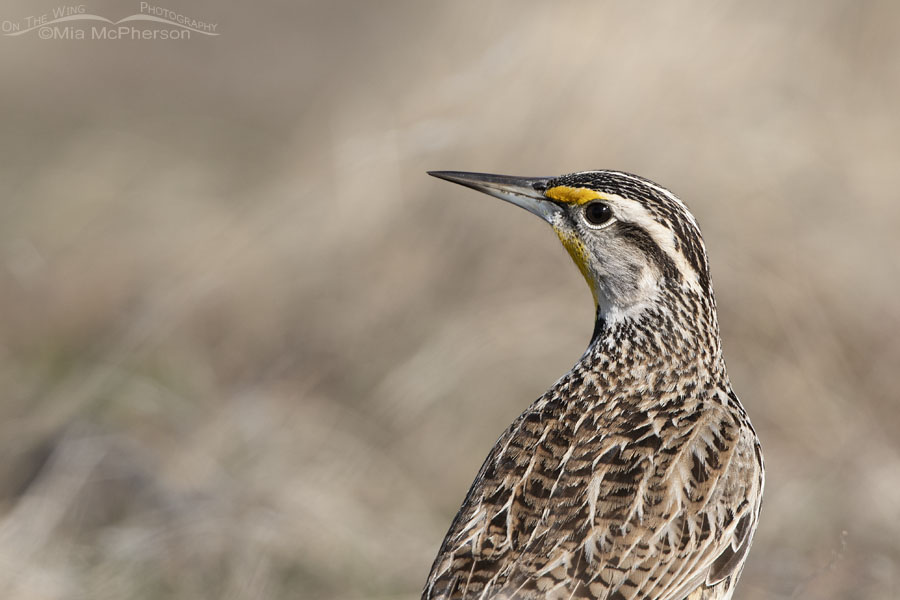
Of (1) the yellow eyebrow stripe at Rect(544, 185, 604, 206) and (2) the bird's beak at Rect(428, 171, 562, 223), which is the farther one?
(2) the bird's beak at Rect(428, 171, 562, 223)

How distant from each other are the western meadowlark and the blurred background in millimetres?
1358

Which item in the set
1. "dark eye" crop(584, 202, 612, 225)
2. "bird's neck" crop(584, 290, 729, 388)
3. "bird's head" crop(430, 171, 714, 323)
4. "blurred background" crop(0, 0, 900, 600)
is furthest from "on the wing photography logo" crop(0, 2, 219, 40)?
"bird's neck" crop(584, 290, 729, 388)

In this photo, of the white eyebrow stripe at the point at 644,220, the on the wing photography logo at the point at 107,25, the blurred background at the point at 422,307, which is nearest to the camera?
the white eyebrow stripe at the point at 644,220

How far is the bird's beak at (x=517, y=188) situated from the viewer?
440 centimetres

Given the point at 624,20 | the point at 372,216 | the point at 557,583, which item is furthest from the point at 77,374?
the point at 557,583

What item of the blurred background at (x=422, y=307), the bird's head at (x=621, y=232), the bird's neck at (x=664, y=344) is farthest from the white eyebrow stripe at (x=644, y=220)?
the blurred background at (x=422, y=307)

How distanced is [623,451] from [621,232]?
0.75 m

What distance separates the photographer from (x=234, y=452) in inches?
264

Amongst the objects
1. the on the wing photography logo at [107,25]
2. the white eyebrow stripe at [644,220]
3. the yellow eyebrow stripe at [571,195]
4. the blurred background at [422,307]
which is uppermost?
the on the wing photography logo at [107,25]

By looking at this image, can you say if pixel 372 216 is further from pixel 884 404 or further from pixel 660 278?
pixel 660 278

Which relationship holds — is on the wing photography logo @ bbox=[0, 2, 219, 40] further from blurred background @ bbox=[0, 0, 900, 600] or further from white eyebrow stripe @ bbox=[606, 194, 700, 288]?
white eyebrow stripe @ bbox=[606, 194, 700, 288]

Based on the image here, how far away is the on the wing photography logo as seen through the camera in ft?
42.8

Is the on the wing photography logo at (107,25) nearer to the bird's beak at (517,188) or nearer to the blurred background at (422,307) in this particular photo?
the blurred background at (422,307)

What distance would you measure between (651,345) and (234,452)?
2.97 meters
